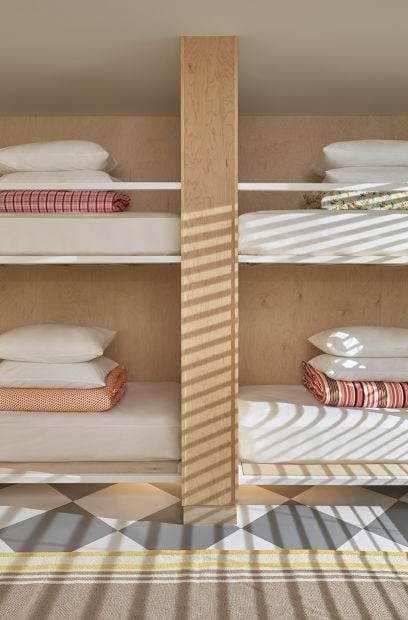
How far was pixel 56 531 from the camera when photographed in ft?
7.10

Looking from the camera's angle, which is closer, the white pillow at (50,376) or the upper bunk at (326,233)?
the upper bunk at (326,233)

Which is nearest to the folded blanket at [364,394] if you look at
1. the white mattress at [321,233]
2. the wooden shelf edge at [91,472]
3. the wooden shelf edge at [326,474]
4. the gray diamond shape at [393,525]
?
the wooden shelf edge at [326,474]

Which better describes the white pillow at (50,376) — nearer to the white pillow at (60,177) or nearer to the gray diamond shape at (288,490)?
the white pillow at (60,177)

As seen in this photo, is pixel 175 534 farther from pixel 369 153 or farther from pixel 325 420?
pixel 369 153

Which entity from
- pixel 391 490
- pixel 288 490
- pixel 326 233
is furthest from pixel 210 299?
pixel 391 490

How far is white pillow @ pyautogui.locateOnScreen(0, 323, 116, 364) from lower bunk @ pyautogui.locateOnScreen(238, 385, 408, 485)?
2.36ft

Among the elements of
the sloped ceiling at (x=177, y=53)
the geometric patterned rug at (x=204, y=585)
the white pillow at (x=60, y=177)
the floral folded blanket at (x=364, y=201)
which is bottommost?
the geometric patterned rug at (x=204, y=585)

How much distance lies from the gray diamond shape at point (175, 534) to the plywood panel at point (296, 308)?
912mm

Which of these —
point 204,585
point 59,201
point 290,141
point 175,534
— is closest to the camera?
point 204,585

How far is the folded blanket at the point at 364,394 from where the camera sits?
2.34 metres

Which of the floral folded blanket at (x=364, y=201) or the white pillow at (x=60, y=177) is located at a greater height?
the white pillow at (x=60, y=177)

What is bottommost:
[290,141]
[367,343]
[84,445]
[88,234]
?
[84,445]

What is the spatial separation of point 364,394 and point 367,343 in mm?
232

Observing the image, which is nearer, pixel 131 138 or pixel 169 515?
pixel 169 515
